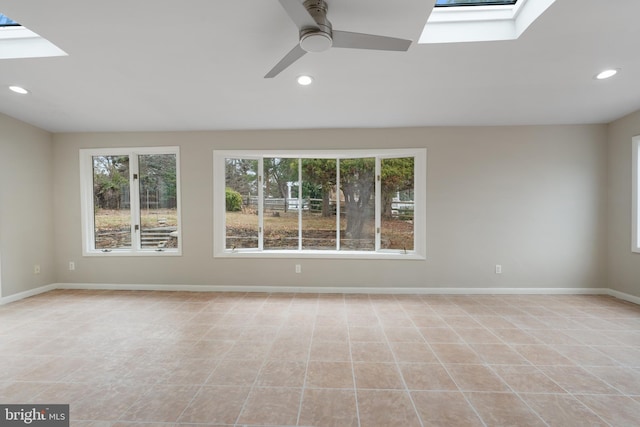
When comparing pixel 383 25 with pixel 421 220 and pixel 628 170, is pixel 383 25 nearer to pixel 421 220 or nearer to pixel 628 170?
pixel 421 220

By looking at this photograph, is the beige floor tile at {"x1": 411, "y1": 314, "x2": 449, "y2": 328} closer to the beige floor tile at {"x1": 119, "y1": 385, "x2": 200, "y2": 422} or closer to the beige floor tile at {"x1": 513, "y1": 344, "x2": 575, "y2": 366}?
the beige floor tile at {"x1": 513, "y1": 344, "x2": 575, "y2": 366}

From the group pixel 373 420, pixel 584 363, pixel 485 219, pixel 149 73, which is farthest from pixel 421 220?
pixel 149 73

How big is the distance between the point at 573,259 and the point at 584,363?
2250mm

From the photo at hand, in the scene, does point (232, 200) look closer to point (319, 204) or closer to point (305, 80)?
point (319, 204)

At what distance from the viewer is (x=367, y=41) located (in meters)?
1.65

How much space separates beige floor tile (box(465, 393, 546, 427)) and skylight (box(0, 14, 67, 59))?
4.30 metres

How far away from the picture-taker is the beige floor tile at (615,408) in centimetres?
157

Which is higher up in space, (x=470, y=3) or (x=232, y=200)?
(x=470, y=3)

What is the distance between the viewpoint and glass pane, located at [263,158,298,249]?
164 inches

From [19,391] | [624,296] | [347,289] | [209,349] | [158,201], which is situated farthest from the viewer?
[158,201]

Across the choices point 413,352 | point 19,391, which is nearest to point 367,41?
point 413,352

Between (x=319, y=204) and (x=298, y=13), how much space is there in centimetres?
289

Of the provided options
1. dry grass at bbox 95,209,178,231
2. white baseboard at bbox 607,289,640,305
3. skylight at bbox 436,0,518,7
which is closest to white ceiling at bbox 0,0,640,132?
skylight at bbox 436,0,518,7

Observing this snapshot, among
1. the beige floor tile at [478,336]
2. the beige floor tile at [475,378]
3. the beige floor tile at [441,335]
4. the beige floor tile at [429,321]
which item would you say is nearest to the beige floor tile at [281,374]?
the beige floor tile at [475,378]
